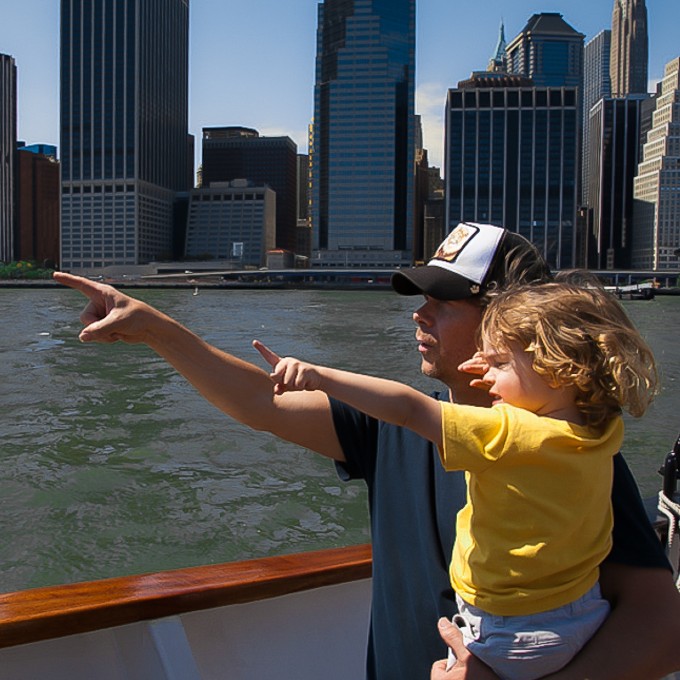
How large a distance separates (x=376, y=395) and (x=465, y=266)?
574 mm

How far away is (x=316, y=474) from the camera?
7.42 m

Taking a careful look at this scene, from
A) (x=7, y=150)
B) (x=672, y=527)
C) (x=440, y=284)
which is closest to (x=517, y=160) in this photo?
(x=7, y=150)

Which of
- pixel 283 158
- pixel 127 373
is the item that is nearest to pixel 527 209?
pixel 283 158

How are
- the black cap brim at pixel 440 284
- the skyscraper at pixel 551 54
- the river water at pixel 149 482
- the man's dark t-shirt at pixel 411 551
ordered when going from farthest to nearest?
the skyscraper at pixel 551 54
the river water at pixel 149 482
the black cap brim at pixel 440 284
the man's dark t-shirt at pixel 411 551

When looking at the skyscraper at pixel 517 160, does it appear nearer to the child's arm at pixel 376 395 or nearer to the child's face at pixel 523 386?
the child's face at pixel 523 386

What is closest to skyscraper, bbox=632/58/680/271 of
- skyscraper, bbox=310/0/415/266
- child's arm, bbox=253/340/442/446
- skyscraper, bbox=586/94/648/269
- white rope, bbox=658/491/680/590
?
skyscraper, bbox=586/94/648/269

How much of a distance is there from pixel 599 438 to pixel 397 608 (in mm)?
508

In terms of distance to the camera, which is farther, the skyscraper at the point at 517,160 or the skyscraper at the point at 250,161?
the skyscraper at the point at 250,161

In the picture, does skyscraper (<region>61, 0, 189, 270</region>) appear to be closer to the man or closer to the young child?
the man

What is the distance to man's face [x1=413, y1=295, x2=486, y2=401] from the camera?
5.48 feet

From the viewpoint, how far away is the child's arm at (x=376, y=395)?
1195mm

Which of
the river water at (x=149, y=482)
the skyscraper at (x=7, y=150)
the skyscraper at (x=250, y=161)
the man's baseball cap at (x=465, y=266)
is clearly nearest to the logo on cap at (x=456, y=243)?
the man's baseball cap at (x=465, y=266)

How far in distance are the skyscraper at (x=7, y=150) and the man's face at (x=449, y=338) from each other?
5379 inches

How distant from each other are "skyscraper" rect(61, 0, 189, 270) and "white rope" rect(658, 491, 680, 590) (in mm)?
115947
